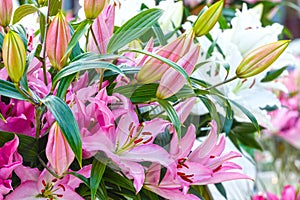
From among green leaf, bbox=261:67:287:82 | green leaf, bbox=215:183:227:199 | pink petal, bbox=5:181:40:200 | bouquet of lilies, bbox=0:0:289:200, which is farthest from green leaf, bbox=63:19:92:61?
green leaf, bbox=261:67:287:82

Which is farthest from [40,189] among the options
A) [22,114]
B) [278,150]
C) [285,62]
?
[278,150]

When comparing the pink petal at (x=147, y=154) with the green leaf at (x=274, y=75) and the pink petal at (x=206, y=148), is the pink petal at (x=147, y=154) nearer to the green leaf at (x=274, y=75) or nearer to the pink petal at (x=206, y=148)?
the pink petal at (x=206, y=148)

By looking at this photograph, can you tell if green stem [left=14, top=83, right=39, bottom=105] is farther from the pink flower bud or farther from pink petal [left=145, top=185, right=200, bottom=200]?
pink petal [left=145, top=185, right=200, bottom=200]

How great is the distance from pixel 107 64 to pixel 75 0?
3.86 meters

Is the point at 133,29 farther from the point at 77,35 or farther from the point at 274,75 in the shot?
the point at 274,75

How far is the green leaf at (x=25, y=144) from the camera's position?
1.48ft

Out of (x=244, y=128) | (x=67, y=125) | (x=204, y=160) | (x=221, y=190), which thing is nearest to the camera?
(x=67, y=125)

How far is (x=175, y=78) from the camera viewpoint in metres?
0.46

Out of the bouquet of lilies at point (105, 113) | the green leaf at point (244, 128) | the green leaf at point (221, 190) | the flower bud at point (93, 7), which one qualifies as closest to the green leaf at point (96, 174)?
the bouquet of lilies at point (105, 113)

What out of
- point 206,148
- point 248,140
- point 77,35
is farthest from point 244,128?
point 77,35

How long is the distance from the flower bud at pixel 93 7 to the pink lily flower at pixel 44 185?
0.38ft

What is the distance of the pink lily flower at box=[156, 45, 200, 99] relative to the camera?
0.46 m

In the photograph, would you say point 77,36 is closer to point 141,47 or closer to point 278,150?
point 141,47

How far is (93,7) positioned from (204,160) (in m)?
0.16
